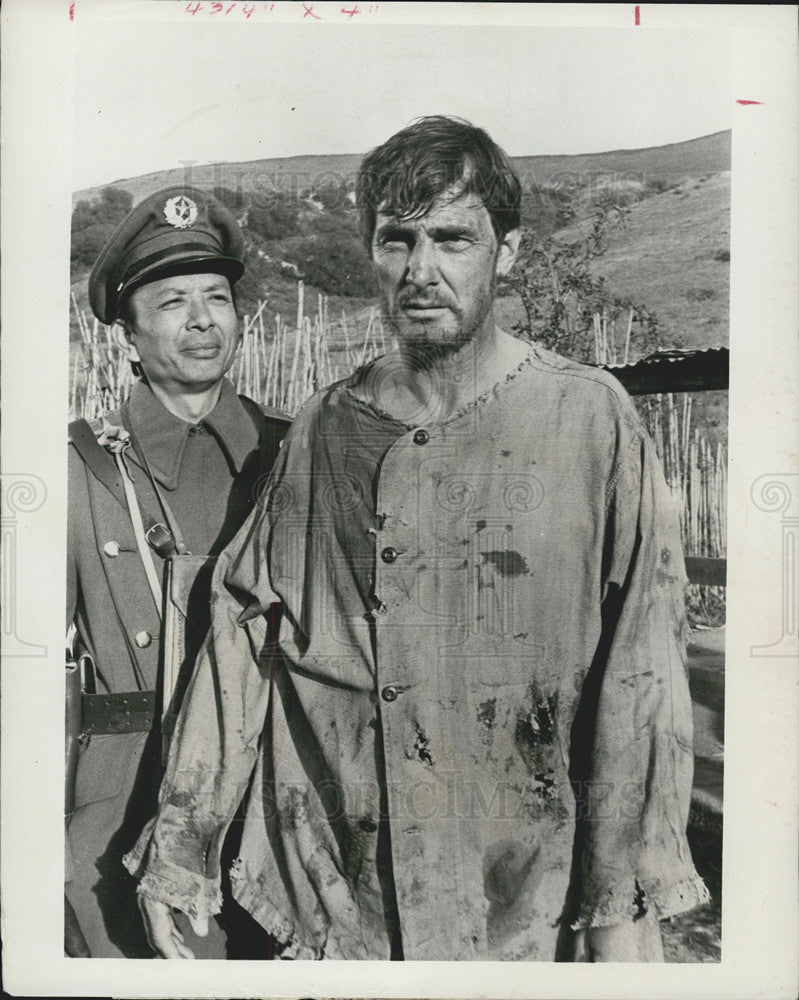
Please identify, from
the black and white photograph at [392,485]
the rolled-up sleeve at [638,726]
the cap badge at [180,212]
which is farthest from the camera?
the cap badge at [180,212]

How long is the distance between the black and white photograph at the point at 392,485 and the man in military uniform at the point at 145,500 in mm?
10

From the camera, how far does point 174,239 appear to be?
3031mm

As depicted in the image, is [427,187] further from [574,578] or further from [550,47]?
[574,578]

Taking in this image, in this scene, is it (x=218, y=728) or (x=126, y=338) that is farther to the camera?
(x=126, y=338)

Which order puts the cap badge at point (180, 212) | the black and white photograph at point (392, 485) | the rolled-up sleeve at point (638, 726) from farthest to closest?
1. the cap badge at point (180, 212)
2. the black and white photograph at point (392, 485)
3. the rolled-up sleeve at point (638, 726)

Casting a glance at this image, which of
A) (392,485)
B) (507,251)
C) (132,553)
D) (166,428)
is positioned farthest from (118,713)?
(507,251)

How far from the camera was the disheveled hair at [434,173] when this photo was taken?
116 inches

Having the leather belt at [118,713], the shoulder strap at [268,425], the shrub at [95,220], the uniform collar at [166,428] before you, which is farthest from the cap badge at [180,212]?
the leather belt at [118,713]

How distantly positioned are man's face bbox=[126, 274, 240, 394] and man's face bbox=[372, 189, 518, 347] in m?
0.52

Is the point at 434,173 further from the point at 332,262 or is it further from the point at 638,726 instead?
the point at 638,726

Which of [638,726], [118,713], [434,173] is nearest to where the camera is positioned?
[638,726]

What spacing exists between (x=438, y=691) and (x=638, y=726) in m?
0.59

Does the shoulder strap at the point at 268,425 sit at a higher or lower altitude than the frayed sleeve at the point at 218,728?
higher

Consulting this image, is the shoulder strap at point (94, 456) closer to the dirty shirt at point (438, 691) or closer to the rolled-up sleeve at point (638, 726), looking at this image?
the dirty shirt at point (438, 691)
